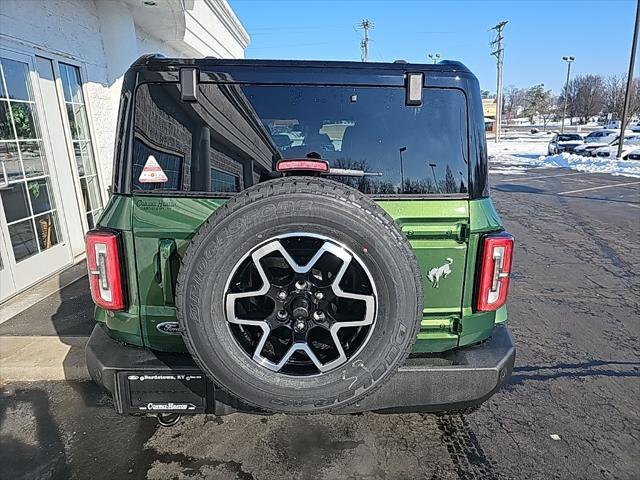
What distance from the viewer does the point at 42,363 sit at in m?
3.38

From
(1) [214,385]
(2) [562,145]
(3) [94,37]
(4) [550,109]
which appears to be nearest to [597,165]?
(2) [562,145]

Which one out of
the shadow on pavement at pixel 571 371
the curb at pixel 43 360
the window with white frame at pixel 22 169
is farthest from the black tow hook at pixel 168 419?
the window with white frame at pixel 22 169

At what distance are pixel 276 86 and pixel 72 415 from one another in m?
2.56

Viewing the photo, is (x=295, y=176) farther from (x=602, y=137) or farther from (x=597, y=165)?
(x=602, y=137)

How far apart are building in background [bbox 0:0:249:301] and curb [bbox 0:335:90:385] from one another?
1.38m

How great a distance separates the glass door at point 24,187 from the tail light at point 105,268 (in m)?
3.28

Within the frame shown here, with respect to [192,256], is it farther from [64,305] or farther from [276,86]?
[64,305]

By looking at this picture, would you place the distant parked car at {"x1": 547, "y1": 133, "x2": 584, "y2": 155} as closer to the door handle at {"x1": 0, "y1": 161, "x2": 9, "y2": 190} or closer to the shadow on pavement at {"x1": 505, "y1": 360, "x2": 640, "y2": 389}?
the shadow on pavement at {"x1": 505, "y1": 360, "x2": 640, "y2": 389}

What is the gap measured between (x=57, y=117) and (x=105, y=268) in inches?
178

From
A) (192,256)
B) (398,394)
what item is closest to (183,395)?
(192,256)

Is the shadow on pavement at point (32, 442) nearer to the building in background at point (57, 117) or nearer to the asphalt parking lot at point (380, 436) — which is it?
the asphalt parking lot at point (380, 436)

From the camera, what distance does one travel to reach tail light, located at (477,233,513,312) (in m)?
2.15

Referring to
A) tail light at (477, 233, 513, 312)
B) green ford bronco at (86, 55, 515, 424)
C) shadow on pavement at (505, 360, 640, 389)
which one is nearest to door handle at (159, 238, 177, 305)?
green ford bronco at (86, 55, 515, 424)

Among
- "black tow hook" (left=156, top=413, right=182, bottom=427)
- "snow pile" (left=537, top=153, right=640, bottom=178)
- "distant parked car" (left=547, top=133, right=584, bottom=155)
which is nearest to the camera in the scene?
"black tow hook" (left=156, top=413, right=182, bottom=427)
